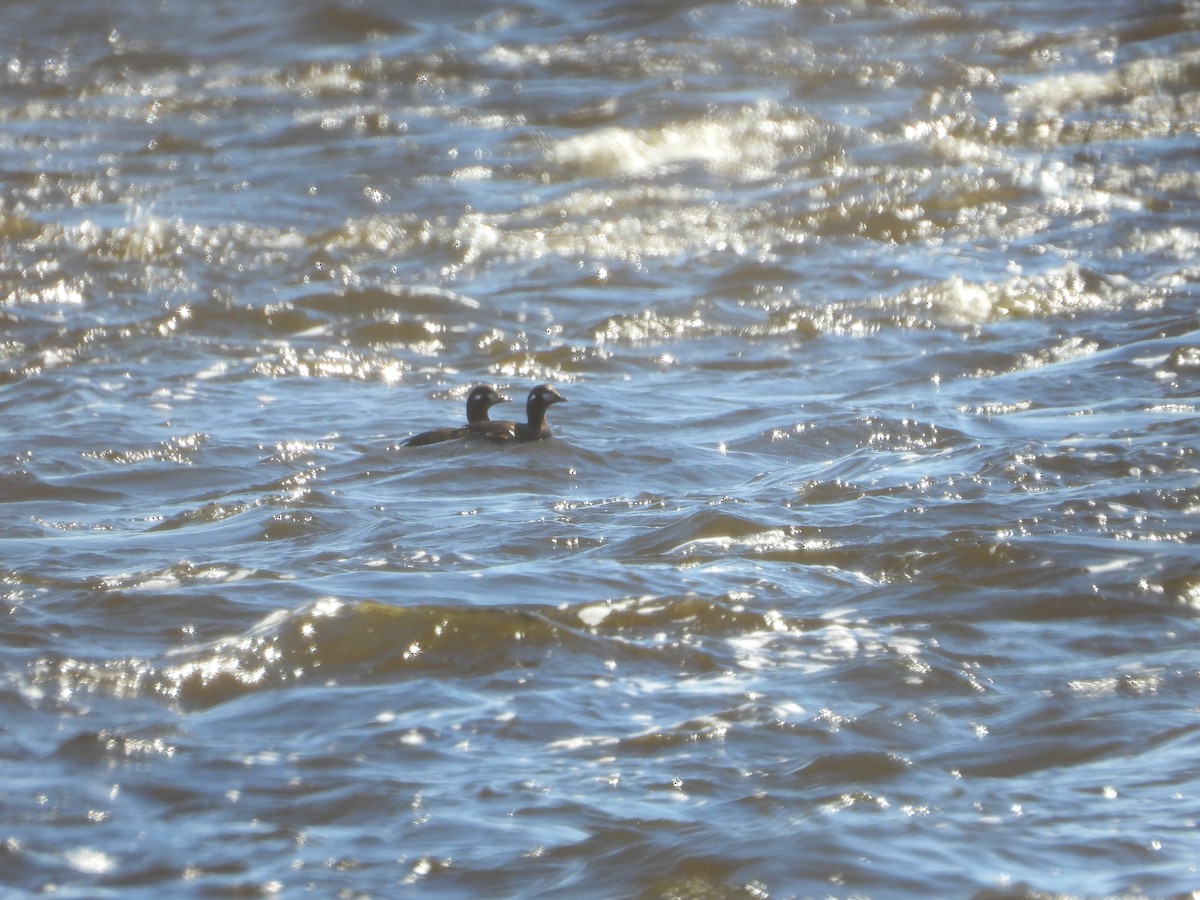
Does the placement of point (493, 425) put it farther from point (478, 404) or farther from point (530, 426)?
point (478, 404)

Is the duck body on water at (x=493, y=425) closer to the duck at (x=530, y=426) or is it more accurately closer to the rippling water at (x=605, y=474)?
the duck at (x=530, y=426)

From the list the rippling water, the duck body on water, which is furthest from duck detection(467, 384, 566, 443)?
the rippling water

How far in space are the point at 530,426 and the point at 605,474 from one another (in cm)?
80

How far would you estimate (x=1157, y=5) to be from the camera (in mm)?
20078

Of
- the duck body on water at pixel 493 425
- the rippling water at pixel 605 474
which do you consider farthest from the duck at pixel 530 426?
the rippling water at pixel 605 474

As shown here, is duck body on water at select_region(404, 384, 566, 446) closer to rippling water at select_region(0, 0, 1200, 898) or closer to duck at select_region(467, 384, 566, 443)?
duck at select_region(467, 384, 566, 443)

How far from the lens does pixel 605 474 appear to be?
8273 mm

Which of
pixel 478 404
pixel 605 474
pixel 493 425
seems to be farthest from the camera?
pixel 478 404

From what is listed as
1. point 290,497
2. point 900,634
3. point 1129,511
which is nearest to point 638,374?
point 290,497

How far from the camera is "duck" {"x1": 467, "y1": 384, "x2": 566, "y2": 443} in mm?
8789

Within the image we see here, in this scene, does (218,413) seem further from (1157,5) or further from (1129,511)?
(1157,5)

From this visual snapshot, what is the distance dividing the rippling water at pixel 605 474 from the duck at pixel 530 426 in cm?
21

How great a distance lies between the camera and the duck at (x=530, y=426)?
346 inches

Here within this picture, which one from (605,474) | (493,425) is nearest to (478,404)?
(493,425)
